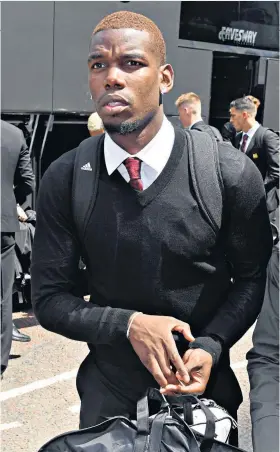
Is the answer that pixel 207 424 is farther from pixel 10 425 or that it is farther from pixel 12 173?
pixel 12 173

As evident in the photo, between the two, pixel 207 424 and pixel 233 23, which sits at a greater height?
pixel 233 23

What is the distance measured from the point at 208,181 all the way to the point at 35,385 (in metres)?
3.09

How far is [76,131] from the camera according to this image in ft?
22.1

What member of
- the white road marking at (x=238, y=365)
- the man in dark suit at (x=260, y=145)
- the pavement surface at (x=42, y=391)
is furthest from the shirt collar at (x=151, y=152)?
the man in dark suit at (x=260, y=145)

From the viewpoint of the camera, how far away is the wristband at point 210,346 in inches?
69.4

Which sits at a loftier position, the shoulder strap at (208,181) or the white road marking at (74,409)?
the shoulder strap at (208,181)

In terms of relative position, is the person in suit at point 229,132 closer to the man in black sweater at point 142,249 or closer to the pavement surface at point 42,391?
the pavement surface at point 42,391

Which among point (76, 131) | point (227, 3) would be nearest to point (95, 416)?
point (76, 131)

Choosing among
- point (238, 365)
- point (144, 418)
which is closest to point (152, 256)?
point (144, 418)

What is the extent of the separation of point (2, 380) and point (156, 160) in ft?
10.4

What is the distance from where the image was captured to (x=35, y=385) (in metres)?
4.46

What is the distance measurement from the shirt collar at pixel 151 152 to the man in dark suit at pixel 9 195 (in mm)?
2744

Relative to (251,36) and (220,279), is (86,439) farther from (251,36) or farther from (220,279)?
(251,36)

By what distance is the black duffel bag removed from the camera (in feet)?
5.21
